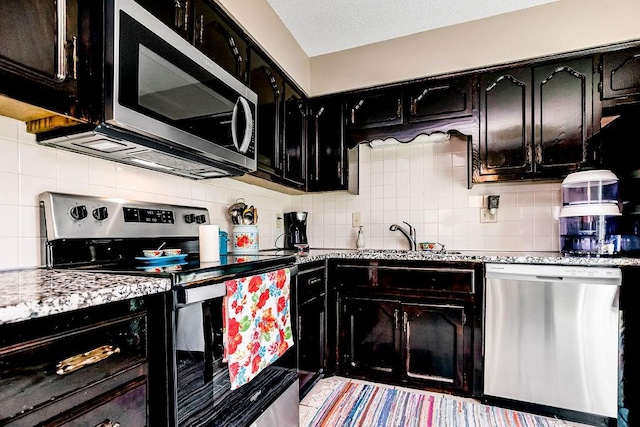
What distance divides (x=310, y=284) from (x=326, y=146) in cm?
115

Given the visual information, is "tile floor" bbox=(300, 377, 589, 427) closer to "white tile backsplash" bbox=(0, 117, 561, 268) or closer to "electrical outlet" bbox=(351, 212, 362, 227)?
"white tile backsplash" bbox=(0, 117, 561, 268)

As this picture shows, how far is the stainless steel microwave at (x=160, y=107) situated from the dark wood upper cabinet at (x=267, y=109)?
277mm

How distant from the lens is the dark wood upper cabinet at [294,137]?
7.67 ft

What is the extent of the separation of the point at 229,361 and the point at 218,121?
1.01 m

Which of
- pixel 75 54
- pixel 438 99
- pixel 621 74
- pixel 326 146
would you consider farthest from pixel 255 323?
pixel 621 74

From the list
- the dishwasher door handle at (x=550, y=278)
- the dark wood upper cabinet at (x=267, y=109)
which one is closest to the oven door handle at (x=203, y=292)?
the dark wood upper cabinet at (x=267, y=109)

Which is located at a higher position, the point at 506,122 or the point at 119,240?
the point at 506,122

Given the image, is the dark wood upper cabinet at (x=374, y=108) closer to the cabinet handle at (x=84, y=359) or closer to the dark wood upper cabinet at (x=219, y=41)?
the dark wood upper cabinet at (x=219, y=41)

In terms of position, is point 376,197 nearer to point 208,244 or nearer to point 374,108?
point 374,108

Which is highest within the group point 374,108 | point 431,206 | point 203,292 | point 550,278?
point 374,108

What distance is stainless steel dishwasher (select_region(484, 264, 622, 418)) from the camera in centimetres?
173

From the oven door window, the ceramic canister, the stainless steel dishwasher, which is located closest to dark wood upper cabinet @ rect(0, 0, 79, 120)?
the oven door window

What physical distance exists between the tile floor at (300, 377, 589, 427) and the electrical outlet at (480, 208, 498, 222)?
128cm

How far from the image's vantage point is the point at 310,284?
80.8 inches
